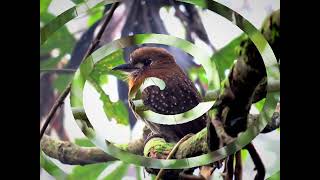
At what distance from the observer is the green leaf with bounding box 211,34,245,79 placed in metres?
1.45

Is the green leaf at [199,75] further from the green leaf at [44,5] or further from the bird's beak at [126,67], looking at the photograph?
the green leaf at [44,5]

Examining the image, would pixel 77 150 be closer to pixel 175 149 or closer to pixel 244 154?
pixel 175 149

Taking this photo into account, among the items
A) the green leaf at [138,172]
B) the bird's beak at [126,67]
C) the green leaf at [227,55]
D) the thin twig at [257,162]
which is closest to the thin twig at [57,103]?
the bird's beak at [126,67]

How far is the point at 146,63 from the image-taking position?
150 cm

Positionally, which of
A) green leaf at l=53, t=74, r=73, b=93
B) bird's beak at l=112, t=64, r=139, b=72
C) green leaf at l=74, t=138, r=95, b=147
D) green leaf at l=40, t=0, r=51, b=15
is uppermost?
green leaf at l=40, t=0, r=51, b=15

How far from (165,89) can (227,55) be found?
0.64ft

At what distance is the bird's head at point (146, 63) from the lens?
1494mm

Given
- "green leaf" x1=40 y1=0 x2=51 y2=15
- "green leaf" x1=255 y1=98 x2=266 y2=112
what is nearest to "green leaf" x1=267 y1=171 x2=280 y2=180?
"green leaf" x1=255 y1=98 x2=266 y2=112

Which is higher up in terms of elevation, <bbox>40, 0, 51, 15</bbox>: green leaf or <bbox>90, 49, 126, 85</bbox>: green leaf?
<bbox>40, 0, 51, 15</bbox>: green leaf

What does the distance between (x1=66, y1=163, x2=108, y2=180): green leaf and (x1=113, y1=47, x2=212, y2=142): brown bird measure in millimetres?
180

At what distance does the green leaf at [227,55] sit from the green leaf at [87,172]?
415 mm

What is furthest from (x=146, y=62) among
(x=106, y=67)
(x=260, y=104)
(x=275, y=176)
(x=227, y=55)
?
(x=275, y=176)

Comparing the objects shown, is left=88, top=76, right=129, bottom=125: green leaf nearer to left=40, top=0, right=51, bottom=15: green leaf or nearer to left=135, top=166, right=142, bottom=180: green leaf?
left=135, top=166, right=142, bottom=180: green leaf
